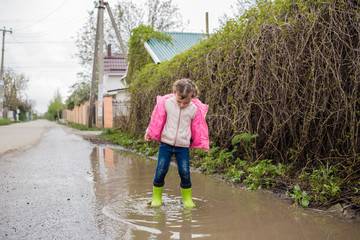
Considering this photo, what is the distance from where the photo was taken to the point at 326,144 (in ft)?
14.3

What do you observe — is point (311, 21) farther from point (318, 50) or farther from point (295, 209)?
point (295, 209)

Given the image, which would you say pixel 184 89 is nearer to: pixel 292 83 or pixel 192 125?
pixel 192 125

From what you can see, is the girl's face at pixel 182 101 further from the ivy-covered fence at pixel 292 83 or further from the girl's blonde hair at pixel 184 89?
the ivy-covered fence at pixel 292 83

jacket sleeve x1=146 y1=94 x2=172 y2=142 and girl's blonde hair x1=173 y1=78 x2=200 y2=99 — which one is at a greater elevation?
girl's blonde hair x1=173 y1=78 x2=200 y2=99

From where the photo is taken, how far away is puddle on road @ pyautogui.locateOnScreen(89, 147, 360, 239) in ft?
9.36

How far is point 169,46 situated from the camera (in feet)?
58.7

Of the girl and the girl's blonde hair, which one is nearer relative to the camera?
the girl's blonde hair

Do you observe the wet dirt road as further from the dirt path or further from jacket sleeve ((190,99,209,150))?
→ the dirt path

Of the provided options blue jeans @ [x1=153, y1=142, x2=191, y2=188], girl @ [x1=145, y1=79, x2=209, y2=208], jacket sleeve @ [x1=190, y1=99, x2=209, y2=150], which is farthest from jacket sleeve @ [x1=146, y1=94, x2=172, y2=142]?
jacket sleeve @ [x1=190, y1=99, x2=209, y2=150]

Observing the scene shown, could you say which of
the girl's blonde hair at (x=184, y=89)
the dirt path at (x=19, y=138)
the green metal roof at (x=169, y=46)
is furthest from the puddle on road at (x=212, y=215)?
the green metal roof at (x=169, y=46)

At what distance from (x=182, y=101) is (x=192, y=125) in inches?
14.8

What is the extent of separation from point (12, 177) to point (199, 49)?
14.5 ft

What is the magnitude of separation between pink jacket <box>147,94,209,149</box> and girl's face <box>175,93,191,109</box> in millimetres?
180

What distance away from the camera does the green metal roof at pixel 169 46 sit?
53.3 feet
